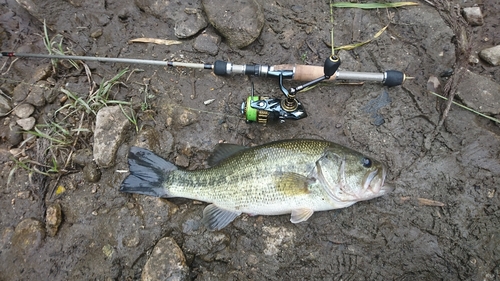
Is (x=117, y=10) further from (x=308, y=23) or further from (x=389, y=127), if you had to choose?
(x=389, y=127)

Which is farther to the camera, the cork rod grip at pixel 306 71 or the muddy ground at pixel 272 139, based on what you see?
the cork rod grip at pixel 306 71

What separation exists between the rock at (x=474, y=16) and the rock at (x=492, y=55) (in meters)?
0.45

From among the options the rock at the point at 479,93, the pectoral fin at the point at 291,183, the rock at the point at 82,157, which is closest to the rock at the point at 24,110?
the rock at the point at 82,157

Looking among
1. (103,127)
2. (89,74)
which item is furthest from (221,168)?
(89,74)

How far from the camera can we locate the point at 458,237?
3.58m

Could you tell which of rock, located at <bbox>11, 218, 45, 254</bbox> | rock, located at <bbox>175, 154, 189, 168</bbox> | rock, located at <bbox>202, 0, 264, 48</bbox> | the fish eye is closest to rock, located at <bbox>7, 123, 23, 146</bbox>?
rock, located at <bbox>11, 218, 45, 254</bbox>

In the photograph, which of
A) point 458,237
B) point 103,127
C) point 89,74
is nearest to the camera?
point 458,237

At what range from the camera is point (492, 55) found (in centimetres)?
420

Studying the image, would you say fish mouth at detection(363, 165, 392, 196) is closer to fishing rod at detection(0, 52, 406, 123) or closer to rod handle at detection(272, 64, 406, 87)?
fishing rod at detection(0, 52, 406, 123)

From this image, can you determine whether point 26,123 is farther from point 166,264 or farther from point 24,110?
point 166,264

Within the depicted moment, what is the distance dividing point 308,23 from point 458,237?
3.25 m

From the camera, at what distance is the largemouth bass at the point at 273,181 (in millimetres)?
3416

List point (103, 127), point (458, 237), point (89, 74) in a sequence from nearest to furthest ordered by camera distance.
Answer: point (458, 237), point (103, 127), point (89, 74)

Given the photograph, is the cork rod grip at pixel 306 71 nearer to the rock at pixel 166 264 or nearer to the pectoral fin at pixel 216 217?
the pectoral fin at pixel 216 217
